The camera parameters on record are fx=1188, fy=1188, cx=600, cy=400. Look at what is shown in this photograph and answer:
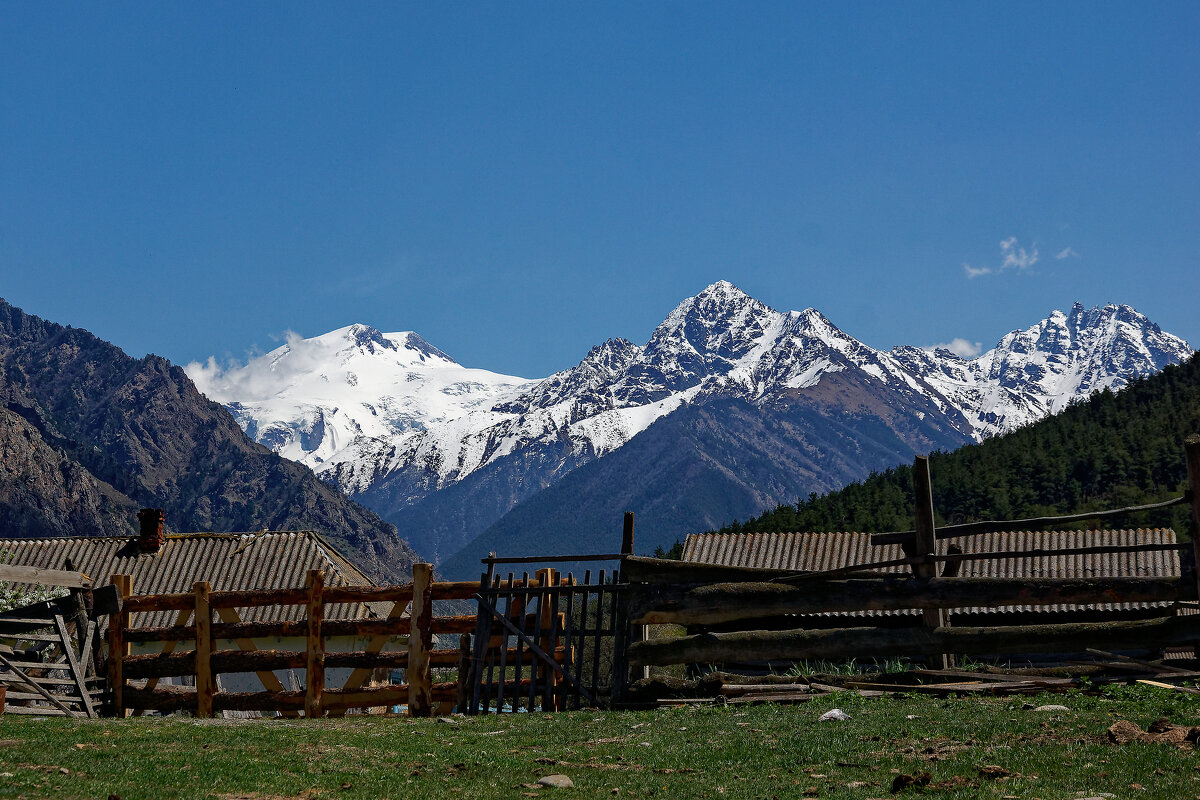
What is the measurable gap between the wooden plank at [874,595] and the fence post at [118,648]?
8.09m

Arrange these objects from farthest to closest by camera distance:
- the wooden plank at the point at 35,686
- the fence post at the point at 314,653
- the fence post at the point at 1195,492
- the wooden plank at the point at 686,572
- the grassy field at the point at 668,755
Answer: the fence post at the point at 314,653 → the wooden plank at the point at 686,572 → the wooden plank at the point at 35,686 → the fence post at the point at 1195,492 → the grassy field at the point at 668,755

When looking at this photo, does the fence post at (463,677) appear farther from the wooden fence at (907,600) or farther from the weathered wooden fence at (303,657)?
the wooden fence at (907,600)

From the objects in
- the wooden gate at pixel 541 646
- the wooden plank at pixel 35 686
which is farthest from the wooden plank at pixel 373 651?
the wooden plank at pixel 35 686

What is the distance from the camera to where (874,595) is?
1664 centimetres

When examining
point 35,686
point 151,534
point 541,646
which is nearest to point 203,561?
point 151,534

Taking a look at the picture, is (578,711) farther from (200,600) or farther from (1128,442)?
(1128,442)

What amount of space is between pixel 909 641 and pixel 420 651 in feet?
23.8

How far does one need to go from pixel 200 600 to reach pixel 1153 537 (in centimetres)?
2586

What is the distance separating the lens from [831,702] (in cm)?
1420

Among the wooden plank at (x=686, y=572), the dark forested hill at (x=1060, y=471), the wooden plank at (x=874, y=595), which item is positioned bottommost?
the wooden plank at (x=874, y=595)

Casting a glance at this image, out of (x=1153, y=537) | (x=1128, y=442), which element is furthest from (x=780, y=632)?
(x=1128, y=442)

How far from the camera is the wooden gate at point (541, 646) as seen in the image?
17594 mm

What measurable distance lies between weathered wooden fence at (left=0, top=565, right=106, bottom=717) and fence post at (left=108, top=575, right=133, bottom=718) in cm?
25

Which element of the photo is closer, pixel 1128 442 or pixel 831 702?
pixel 831 702
